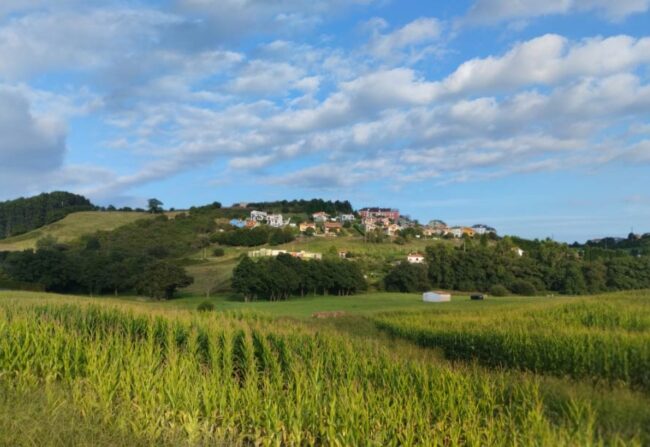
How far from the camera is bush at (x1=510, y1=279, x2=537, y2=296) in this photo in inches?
2950

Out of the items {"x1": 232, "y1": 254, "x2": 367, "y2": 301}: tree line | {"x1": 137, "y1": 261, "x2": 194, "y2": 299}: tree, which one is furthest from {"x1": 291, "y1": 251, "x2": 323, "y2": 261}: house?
{"x1": 137, "y1": 261, "x2": 194, "y2": 299}: tree

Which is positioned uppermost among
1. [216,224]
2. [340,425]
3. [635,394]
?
[216,224]

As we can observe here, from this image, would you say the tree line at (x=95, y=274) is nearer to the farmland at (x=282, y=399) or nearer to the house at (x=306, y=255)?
the house at (x=306, y=255)

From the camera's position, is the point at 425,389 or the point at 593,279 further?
the point at 593,279

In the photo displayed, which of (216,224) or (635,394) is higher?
(216,224)

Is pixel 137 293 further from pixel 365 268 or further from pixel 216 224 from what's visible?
pixel 216 224

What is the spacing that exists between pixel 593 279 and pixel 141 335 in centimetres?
7357

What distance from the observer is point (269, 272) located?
67250 millimetres

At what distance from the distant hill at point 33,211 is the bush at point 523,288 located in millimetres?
125950

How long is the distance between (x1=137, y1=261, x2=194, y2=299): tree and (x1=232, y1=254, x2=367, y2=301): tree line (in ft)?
25.0

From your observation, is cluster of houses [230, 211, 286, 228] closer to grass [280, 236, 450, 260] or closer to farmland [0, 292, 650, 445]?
grass [280, 236, 450, 260]

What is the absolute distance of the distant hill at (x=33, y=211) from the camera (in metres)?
155

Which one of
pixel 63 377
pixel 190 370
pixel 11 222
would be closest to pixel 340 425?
pixel 190 370

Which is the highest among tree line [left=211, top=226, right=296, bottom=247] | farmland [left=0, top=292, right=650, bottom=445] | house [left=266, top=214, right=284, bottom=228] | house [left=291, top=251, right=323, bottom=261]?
house [left=266, top=214, right=284, bottom=228]
